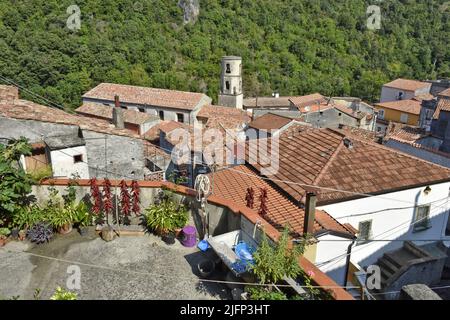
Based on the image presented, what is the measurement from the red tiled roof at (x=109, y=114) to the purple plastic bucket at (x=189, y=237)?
30607 mm

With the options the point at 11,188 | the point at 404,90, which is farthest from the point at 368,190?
the point at 404,90

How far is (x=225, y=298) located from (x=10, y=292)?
12.4 feet

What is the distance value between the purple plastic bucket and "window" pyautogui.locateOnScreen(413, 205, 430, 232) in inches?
383

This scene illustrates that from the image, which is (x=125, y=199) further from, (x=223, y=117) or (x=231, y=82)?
(x=231, y=82)

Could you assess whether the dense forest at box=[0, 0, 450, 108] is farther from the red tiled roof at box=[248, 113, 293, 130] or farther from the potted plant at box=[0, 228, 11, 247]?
the potted plant at box=[0, 228, 11, 247]

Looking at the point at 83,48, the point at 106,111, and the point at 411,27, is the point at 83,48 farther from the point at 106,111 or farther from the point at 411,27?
the point at 411,27

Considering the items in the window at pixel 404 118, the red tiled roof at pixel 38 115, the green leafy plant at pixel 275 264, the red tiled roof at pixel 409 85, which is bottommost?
the window at pixel 404 118

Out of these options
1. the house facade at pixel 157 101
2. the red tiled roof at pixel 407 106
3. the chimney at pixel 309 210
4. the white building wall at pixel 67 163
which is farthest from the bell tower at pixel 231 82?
the chimney at pixel 309 210

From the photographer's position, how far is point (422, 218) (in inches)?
547

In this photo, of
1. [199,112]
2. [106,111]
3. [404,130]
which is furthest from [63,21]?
[404,130]

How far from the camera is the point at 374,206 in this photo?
41.2ft

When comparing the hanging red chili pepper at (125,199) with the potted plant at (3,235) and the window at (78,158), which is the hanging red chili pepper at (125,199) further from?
the window at (78,158)

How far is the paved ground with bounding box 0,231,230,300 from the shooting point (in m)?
6.41

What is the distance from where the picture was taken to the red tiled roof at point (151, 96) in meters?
43.8
